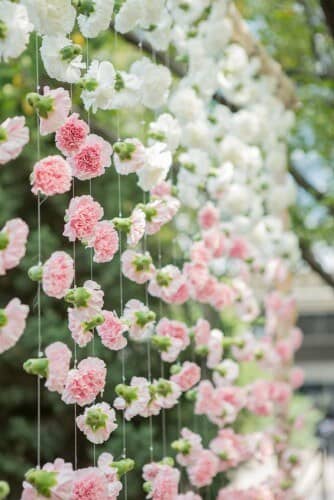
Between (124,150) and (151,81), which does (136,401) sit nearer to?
(124,150)

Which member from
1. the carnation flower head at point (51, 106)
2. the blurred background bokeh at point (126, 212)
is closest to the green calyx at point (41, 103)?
the carnation flower head at point (51, 106)

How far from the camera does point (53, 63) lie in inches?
64.4

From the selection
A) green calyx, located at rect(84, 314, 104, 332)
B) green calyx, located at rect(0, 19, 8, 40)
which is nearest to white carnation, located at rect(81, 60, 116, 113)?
green calyx, located at rect(0, 19, 8, 40)

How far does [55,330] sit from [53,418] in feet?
3.14

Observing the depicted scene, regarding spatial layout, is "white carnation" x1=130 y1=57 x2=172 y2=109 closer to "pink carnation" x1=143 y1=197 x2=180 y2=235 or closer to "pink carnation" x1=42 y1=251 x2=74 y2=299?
"pink carnation" x1=143 y1=197 x2=180 y2=235

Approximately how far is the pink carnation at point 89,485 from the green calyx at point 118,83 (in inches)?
31.7

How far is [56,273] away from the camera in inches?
60.5

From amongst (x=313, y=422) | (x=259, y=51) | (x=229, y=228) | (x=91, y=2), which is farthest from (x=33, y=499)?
(x=313, y=422)

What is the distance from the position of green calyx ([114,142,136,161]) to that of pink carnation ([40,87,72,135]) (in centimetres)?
27

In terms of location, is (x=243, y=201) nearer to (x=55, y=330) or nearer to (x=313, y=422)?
(x=55, y=330)

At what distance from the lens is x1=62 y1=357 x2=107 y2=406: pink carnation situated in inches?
62.1

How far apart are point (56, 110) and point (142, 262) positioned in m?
0.49

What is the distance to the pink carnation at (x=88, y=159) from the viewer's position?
163 cm

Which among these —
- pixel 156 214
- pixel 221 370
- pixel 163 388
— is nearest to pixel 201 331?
pixel 221 370
